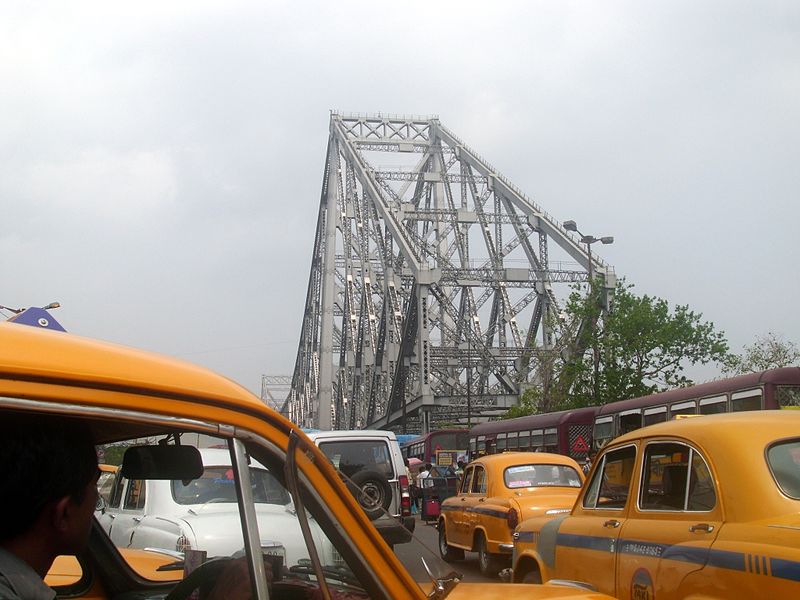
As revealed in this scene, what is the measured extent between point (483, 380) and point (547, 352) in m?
14.6

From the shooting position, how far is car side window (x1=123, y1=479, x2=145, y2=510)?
2535 millimetres

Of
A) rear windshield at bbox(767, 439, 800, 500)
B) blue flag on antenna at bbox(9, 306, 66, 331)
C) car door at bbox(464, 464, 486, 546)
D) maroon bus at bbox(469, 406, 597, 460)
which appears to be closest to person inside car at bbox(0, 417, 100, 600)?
blue flag on antenna at bbox(9, 306, 66, 331)

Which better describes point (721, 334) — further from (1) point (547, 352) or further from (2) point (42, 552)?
(2) point (42, 552)

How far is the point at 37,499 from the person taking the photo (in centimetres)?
160

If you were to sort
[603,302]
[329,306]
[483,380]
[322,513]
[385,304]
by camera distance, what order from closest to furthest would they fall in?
1. [322,513]
2. [603,302]
3. [483,380]
4. [385,304]
5. [329,306]

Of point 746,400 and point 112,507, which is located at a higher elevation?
point 746,400

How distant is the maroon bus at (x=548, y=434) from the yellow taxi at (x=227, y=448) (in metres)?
19.7

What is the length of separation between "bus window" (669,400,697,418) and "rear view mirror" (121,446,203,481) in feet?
49.0

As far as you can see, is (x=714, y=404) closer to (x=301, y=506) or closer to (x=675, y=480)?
(x=675, y=480)

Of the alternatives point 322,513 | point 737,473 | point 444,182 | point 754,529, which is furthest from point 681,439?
point 444,182

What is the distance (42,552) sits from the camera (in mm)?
1608

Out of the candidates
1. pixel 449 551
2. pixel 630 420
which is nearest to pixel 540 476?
pixel 449 551

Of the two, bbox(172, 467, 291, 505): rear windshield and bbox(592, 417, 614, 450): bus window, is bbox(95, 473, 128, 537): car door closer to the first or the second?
bbox(172, 467, 291, 505): rear windshield

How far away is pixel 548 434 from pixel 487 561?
45.3 feet
